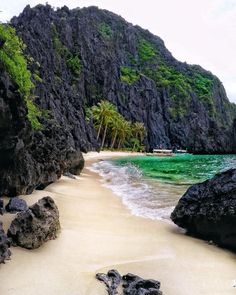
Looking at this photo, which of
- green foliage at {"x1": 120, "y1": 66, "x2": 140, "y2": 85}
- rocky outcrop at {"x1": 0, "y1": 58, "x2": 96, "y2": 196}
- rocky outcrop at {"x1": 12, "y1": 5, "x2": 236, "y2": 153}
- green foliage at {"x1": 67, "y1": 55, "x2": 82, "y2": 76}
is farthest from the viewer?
green foliage at {"x1": 120, "y1": 66, "x2": 140, "y2": 85}

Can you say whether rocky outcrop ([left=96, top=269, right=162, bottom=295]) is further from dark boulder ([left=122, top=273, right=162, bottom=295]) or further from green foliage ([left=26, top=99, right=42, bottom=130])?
green foliage ([left=26, top=99, right=42, bottom=130])

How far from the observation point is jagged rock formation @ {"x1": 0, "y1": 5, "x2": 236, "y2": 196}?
11.9m

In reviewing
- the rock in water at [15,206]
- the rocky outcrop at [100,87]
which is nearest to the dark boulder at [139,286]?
the rock in water at [15,206]

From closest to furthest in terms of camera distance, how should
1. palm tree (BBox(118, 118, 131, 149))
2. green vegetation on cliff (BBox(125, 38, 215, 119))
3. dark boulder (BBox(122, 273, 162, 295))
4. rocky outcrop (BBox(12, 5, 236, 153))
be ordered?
1. dark boulder (BBox(122, 273, 162, 295))
2. rocky outcrop (BBox(12, 5, 236, 153))
3. palm tree (BBox(118, 118, 131, 149))
4. green vegetation on cliff (BBox(125, 38, 215, 119))

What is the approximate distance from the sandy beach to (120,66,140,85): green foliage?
130336mm

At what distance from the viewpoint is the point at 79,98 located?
308 ft

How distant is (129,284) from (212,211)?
4.27 m

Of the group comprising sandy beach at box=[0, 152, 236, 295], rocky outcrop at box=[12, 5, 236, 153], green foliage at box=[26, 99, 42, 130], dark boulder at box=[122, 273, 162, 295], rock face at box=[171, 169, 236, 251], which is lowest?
sandy beach at box=[0, 152, 236, 295]

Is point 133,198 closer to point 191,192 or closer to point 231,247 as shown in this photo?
point 191,192

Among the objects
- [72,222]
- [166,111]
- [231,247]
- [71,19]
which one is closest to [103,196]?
[72,222]

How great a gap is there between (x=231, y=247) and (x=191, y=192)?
2.52 m

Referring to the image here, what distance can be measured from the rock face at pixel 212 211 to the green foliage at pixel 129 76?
129 m

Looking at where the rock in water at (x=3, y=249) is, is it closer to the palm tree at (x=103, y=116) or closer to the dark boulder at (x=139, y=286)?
the dark boulder at (x=139, y=286)

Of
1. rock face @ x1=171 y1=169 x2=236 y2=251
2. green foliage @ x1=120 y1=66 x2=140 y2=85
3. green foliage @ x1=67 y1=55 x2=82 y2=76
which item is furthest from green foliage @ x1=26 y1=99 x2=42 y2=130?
green foliage @ x1=120 y1=66 x2=140 y2=85
